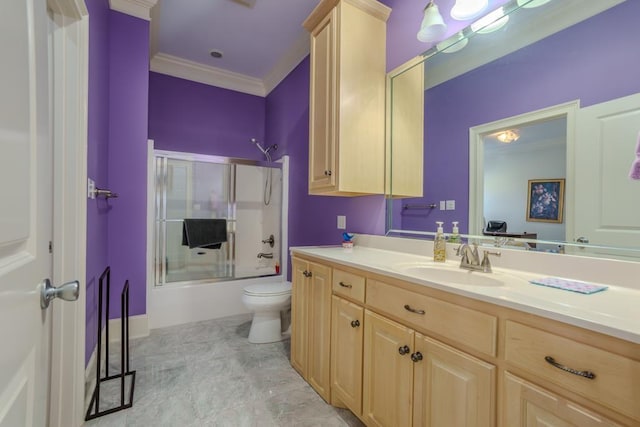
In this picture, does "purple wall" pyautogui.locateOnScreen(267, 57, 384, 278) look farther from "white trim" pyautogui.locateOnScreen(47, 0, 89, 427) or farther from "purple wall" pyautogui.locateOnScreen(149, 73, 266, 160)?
"white trim" pyautogui.locateOnScreen(47, 0, 89, 427)

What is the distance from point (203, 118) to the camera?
350 centimetres

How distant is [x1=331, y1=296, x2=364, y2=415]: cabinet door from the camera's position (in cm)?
140

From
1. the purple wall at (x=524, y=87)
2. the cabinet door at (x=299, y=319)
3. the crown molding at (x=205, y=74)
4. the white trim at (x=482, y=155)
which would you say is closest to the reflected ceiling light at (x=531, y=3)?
the purple wall at (x=524, y=87)

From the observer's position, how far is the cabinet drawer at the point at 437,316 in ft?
2.92

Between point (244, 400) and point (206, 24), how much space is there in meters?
3.01

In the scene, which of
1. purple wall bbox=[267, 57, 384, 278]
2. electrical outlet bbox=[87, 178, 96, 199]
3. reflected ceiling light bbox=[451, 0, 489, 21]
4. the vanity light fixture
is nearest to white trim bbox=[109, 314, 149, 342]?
electrical outlet bbox=[87, 178, 96, 199]

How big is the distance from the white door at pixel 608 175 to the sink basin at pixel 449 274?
0.38 meters

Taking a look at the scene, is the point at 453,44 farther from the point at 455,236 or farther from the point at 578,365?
the point at 578,365

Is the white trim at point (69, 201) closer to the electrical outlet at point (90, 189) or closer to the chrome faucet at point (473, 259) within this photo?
the electrical outlet at point (90, 189)

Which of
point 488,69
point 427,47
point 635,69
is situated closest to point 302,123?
point 427,47

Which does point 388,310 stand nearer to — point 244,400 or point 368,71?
point 244,400

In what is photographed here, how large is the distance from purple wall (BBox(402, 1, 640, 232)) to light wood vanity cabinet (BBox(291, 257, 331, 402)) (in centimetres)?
68

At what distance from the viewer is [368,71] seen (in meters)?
1.96

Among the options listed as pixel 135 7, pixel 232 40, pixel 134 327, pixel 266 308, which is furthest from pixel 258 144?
pixel 134 327
